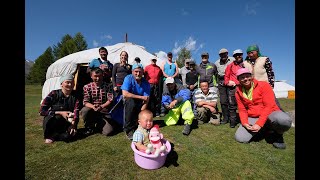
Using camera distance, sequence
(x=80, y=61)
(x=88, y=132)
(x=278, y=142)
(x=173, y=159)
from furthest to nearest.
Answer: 1. (x=80, y=61)
2. (x=88, y=132)
3. (x=278, y=142)
4. (x=173, y=159)

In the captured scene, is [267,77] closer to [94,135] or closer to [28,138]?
[94,135]

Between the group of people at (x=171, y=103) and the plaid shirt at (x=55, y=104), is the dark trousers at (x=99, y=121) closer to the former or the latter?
the group of people at (x=171, y=103)

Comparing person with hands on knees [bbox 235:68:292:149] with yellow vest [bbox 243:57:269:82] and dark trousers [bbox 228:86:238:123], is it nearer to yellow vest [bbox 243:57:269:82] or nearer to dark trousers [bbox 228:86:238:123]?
yellow vest [bbox 243:57:269:82]

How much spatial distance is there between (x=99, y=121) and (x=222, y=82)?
9.92 ft

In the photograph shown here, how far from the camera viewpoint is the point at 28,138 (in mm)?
3963

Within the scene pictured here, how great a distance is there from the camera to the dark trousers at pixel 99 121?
3939 mm

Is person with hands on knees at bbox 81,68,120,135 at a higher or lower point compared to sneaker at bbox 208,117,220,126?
higher

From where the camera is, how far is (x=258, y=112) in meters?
3.67

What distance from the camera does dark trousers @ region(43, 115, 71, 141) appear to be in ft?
11.7

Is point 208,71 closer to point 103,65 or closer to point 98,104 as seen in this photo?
point 103,65

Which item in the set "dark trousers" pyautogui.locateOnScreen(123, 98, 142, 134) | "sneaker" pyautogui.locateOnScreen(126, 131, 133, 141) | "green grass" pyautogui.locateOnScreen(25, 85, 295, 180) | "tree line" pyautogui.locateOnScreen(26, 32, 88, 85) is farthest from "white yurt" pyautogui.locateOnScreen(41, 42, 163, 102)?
"tree line" pyautogui.locateOnScreen(26, 32, 88, 85)

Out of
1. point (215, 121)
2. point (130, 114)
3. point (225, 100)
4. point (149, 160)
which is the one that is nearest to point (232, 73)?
point (225, 100)
